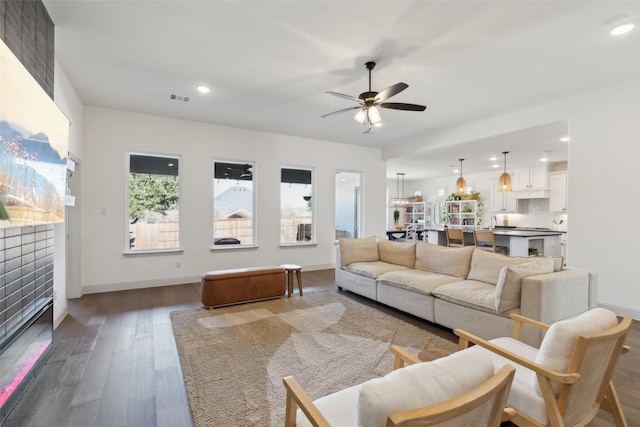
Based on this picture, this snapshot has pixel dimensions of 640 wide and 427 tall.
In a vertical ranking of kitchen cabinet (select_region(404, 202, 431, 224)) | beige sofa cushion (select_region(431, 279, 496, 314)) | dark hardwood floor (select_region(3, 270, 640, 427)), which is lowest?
dark hardwood floor (select_region(3, 270, 640, 427))

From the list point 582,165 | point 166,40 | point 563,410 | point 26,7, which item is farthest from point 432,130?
point 26,7

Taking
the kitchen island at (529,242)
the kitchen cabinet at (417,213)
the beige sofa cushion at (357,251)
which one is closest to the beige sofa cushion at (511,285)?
the beige sofa cushion at (357,251)

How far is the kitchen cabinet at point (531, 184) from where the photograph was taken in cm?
841

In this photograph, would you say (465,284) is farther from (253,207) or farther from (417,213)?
(417,213)

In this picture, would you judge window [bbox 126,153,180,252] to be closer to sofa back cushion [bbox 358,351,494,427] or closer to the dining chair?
sofa back cushion [bbox 358,351,494,427]

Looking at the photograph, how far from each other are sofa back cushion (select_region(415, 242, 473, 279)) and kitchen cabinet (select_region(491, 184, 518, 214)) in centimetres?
659

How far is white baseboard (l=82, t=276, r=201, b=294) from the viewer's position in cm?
476

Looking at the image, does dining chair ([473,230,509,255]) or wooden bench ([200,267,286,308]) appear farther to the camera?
dining chair ([473,230,509,255])

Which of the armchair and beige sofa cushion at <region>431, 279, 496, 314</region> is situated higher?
the armchair

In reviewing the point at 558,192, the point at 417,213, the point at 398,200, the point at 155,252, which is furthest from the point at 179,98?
the point at 417,213

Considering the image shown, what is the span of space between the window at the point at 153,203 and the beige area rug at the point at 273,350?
1.95 metres

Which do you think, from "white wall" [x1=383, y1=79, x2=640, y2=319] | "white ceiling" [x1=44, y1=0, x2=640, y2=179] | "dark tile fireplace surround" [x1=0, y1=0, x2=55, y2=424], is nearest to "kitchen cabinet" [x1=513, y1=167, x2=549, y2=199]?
"white ceiling" [x1=44, y1=0, x2=640, y2=179]

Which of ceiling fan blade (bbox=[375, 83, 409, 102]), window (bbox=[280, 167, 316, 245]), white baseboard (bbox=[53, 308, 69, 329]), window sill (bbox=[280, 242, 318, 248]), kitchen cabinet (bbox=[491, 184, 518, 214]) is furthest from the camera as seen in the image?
kitchen cabinet (bbox=[491, 184, 518, 214])

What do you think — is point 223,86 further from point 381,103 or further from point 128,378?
point 128,378
